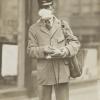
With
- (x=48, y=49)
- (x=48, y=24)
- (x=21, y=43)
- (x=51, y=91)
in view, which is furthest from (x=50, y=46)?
(x=21, y=43)

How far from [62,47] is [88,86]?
101 centimetres

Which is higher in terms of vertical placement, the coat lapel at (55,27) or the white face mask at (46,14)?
the white face mask at (46,14)

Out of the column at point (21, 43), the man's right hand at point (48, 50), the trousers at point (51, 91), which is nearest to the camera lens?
the man's right hand at point (48, 50)

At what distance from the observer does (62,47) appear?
82.2 inches

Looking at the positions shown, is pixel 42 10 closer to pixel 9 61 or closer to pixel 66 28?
pixel 66 28

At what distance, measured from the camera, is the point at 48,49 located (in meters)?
2.04

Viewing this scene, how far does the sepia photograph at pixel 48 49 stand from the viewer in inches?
83.1

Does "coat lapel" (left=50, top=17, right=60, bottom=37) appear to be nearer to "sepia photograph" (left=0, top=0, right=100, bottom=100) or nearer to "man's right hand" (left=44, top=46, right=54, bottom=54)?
"sepia photograph" (left=0, top=0, right=100, bottom=100)

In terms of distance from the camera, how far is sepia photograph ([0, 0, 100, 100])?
6.93 ft

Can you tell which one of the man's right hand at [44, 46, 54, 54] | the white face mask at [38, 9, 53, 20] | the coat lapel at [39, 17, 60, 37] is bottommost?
the man's right hand at [44, 46, 54, 54]

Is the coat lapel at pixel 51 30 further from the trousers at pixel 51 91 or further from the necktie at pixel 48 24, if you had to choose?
the trousers at pixel 51 91

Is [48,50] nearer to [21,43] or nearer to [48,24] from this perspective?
[48,24]

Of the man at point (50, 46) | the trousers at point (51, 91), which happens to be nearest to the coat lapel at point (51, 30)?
the man at point (50, 46)

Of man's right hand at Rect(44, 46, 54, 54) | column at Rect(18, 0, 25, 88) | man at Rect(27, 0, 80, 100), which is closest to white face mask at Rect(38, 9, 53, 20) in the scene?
man at Rect(27, 0, 80, 100)
